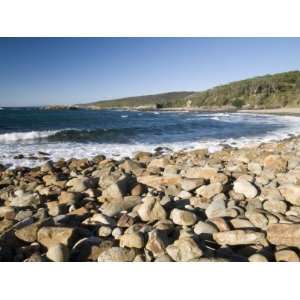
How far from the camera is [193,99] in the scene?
272 feet

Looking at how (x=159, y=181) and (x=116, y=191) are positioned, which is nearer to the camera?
(x=116, y=191)

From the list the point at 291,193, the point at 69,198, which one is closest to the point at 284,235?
the point at 291,193

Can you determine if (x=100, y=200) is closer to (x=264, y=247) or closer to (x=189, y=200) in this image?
(x=189, y=200)

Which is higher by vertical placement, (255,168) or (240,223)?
(255,168)

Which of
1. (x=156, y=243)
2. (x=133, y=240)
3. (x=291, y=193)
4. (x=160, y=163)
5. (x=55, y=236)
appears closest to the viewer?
(x=156, y=243)

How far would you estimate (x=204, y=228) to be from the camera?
3.42m

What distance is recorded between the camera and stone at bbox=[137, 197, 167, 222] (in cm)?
390

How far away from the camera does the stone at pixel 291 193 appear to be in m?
4.20

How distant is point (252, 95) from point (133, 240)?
231ft

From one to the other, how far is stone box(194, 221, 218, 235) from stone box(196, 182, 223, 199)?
3.97 ft

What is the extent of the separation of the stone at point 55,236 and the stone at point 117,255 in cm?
56

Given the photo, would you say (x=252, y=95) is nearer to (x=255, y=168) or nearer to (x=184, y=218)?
(x=255, y=168)
